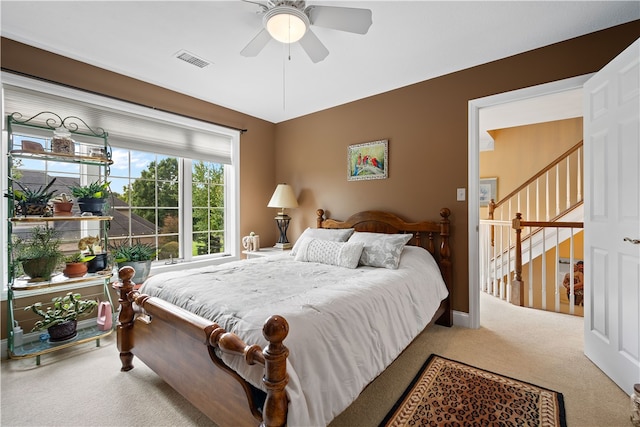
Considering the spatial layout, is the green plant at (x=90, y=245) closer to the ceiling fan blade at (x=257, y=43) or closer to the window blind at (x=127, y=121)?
the window blind at (x=127, y=121)

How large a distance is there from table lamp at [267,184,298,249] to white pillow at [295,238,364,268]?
1.08 metres

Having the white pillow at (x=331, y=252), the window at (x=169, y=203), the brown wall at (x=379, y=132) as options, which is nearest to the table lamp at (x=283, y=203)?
the brown wall at (x=379, y=132)

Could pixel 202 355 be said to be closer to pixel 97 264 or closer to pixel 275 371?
pixel 275 371

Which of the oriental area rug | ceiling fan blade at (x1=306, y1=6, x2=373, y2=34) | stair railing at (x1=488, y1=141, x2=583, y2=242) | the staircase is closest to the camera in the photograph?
the oriental area rug

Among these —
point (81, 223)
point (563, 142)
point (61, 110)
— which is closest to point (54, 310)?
point (81, 223)

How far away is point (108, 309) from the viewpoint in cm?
273

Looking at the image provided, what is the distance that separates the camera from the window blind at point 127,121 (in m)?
2.47

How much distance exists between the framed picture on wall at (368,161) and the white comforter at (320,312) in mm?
1292

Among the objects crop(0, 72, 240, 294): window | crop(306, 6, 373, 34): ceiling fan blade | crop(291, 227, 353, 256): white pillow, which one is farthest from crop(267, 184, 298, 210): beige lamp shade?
crop(306, 6, 373, 34): ceiling fan blade

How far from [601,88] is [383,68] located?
1.71 m

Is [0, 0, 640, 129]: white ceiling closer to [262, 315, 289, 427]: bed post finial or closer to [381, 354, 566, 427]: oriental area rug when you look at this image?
[262, 315, 289, 427]: bed post finial

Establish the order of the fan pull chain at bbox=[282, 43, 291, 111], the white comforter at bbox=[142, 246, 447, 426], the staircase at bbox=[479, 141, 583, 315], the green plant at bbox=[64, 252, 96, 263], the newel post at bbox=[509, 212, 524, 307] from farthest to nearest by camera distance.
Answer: the staircase at bbox=[479, 141, 583, 315], the newel post at bbox=[509, 212, 524, 307], the fan pull chain at bbox=[282, 43, 291, 111], the green plant at bbox=[64, 252, 96, 263], the white comforter at bbox=[142, 246, 447, 426]

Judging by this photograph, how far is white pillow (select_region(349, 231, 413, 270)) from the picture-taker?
2609 mm

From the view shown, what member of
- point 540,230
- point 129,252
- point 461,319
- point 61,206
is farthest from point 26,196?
point 540,230
